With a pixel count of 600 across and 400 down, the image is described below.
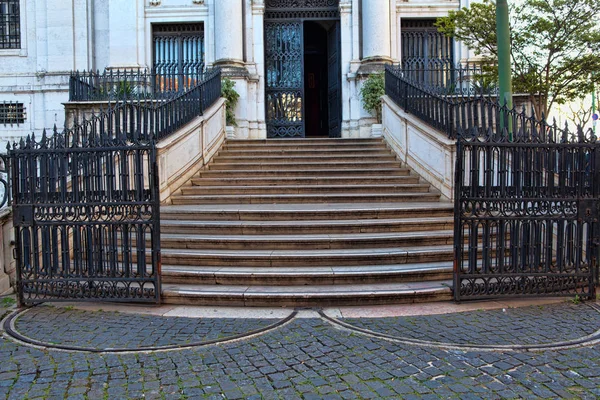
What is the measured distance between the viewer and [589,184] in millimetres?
5820

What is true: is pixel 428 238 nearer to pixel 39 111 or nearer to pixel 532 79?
pixel 532 79

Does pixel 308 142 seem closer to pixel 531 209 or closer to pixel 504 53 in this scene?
pixel 504 53

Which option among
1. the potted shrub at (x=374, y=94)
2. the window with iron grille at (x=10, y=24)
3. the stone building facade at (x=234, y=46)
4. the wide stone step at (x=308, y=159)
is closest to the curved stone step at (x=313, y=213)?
the wide stone step at (x=308, y=159)

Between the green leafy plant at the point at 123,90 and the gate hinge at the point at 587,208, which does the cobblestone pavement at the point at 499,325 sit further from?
the green leafy plant at the point at 123,90

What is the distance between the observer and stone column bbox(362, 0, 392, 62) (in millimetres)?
14906

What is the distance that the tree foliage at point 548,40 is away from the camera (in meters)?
10.1

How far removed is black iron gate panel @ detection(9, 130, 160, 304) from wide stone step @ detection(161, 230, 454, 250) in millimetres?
1293

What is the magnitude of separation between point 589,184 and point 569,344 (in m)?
2.24

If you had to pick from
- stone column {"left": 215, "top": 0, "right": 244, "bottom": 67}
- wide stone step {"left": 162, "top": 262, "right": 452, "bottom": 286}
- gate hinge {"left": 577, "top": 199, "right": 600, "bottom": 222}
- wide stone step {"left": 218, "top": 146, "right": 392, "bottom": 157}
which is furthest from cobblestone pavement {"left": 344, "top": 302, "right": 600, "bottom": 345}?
stone column {"left": 215, "top": 0, "right": 244, "bottom": 67}

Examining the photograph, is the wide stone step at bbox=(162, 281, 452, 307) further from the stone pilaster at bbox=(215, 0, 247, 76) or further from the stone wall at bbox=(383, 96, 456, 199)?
the stone pilaster at bbox=(215, 0, 247, 76)

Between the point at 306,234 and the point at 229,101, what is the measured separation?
25.5ft

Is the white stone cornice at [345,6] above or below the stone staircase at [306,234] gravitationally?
above

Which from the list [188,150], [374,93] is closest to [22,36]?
[188,150]

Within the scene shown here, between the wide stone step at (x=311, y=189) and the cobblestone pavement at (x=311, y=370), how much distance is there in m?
4.93
